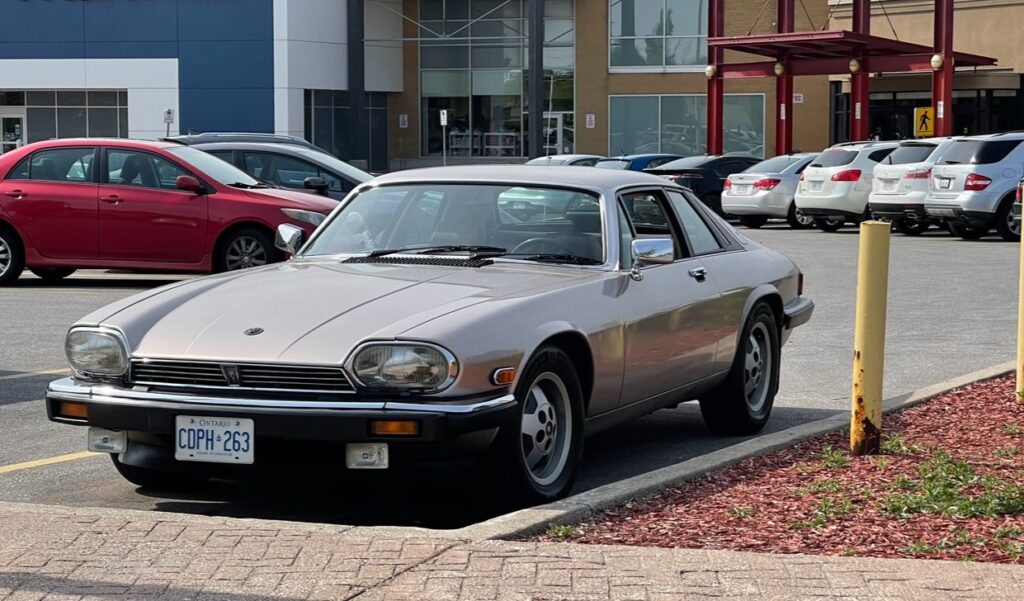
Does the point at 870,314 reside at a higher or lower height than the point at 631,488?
higher

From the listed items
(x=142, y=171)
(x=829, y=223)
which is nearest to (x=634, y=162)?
(x=829, y=223)

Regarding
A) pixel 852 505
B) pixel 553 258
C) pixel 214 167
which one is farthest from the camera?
pixel 214 167

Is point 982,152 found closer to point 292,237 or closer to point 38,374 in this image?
point 38,374

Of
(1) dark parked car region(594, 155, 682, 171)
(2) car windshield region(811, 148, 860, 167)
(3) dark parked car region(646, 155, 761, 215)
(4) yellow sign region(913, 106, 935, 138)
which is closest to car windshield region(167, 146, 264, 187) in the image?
(2) car windshield region(811, 148, 860, 167)

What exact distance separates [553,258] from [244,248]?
9.58 metres

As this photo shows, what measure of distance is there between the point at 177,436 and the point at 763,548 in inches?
87.2

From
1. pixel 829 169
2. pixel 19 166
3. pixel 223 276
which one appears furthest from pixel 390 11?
pixel 223 276

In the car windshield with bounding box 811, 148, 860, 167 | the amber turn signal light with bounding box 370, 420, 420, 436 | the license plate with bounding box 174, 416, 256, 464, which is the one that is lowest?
the license plate with bounding box 174, 416, 256, 464

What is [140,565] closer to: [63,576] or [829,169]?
[63,576]

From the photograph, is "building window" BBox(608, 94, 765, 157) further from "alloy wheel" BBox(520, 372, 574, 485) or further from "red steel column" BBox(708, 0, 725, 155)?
"alloy wheel" BBox(520, 372, 574, 485)

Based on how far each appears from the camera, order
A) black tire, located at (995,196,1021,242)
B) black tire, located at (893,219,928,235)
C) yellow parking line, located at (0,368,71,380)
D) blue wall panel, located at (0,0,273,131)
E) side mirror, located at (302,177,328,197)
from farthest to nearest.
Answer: blue wall panel, located at (0,0,273,131) < black tire, located at (893,219,928,235) < black tire, located at (995,196,1021,242) < side mirror, located at (302,177,328,197) < yellow parking line, located at (0,368,71,380)

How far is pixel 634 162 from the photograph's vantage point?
3509cm

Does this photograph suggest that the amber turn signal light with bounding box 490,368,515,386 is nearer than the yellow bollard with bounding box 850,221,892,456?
Yes

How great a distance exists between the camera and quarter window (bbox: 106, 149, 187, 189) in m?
16.6
